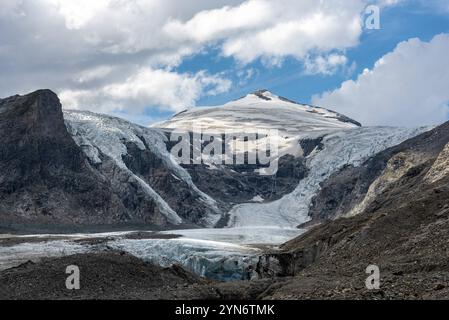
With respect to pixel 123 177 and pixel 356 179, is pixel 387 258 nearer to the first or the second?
pixel 123 177

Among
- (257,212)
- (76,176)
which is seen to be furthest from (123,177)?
(257,212)

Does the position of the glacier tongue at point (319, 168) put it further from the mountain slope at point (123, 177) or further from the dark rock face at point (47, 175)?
the dark rock face at point (47, 175)

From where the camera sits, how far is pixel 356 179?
146250 millimetres

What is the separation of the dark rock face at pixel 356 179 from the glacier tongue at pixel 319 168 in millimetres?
4423

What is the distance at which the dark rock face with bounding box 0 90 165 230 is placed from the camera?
394 feet

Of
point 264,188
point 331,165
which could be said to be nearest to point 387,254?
point 331,165

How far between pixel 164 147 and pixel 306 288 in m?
156

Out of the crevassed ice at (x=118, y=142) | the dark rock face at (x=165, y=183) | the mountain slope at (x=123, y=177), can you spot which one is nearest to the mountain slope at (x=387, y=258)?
the mountain slope at (x=123, y=177)

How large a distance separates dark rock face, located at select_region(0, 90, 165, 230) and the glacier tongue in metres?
27.0

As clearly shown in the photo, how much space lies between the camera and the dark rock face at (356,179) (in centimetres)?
11401

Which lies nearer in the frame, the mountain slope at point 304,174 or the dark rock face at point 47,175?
the dark rock face at point 47,175

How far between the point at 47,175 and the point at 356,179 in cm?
6465

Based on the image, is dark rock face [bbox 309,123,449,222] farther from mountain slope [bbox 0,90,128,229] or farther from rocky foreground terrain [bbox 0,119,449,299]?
rocky foreground terrain [bbox 0,119,449,299]
